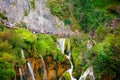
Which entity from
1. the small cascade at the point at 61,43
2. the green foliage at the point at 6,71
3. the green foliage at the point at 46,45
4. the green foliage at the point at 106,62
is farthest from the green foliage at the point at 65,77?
the green foliage at the point at 6,71

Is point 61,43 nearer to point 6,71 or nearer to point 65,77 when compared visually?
point 65,77

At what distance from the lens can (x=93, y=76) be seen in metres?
41.4

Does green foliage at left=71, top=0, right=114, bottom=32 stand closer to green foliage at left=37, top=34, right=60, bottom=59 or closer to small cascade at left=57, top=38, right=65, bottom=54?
small cascade at left=57, top=38, right=65, bottom=54

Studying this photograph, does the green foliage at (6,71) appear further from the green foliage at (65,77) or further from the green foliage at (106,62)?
the green foliage at (65,77)

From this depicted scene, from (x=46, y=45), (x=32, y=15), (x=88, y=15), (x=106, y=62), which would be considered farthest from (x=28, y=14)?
(x=106, y=62)

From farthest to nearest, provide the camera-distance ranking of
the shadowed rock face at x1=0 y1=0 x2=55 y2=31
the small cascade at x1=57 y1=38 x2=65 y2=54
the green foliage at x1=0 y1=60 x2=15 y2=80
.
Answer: the shadowed rock face at x1=0 y1=0 x2=55 y2=31 < the small cascade at x1=57 y1=38 x2=65 y2=54 < the green foliage at x1=0 y1=60 x2=15 y2=80

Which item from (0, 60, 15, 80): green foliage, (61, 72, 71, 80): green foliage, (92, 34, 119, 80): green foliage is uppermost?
(0, 60, 15, 80): green foliage

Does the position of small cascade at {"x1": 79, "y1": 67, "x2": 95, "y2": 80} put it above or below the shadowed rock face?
below

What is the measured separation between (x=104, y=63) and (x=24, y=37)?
28.5 ft

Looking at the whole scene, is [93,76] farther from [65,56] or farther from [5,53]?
[5,53]

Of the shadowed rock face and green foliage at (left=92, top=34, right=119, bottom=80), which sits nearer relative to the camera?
green foliage at (left=92, top=34, right=119, bottom=80)

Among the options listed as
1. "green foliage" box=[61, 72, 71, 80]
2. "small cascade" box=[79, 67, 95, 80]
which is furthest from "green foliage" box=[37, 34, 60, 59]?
"small cascade" box=[79, 67, 95, 80]

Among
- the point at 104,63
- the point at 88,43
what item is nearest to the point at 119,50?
the point at 104,63

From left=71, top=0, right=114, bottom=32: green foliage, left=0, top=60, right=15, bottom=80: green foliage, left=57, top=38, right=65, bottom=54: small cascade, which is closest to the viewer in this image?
left=0, top=60, right=15, bottom=80: green foliage
